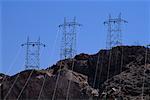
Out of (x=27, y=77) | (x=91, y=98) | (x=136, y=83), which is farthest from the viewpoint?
(x=27, y=77)

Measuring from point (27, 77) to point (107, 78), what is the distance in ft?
29.7

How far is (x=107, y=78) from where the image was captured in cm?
5031

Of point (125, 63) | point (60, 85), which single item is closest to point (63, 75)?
point (60, 85)

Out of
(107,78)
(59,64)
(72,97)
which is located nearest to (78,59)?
(59,64)

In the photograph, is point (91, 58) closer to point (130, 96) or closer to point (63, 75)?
point (63, 75)

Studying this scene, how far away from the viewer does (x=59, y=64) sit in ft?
179

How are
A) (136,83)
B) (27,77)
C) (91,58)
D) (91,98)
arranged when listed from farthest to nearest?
1. (91,58)
2. (27,77)
3. (136,83)
4. (91,98)

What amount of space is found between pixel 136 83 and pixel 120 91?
3084 mm

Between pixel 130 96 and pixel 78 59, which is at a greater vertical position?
pixel 78 59

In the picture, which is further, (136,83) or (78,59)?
(78,59)

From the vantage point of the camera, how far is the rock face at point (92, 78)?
4525 cm

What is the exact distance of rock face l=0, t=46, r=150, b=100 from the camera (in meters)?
45.2

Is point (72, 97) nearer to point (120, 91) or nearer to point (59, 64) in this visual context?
point (120, 91)

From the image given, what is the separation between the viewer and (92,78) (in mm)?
51281
